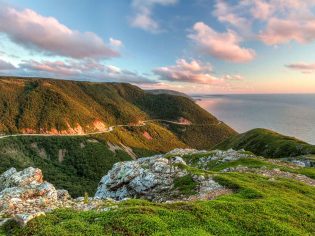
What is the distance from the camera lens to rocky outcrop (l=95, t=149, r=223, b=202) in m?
29.2

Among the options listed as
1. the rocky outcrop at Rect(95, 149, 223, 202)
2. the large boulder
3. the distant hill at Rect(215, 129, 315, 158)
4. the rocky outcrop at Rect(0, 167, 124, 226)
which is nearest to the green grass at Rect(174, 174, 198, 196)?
the rocky outcrop at Rect(95, 149, 223, 202)

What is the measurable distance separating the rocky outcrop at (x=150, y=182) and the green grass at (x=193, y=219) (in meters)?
6.37

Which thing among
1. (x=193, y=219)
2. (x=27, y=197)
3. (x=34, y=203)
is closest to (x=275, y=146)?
(x=193, y=219)

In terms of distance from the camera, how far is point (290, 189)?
96.7 ft

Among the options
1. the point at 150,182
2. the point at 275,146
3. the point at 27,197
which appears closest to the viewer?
the point at 27,197

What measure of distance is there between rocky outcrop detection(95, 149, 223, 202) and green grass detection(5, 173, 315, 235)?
637cm

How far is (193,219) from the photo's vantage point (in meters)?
18.4

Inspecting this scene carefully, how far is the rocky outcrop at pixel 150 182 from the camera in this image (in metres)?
29.2

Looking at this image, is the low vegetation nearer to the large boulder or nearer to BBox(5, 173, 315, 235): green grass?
BBox(5, 173, 315, 235): green grass

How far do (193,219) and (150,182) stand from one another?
13.8 metres

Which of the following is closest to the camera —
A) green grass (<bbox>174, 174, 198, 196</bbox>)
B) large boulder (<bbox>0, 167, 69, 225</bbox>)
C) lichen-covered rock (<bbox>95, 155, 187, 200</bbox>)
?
large boulder (<bbox>0, 167, 69, 225</bbox>)

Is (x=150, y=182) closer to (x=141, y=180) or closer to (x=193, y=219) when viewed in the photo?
(x=141, y=180)

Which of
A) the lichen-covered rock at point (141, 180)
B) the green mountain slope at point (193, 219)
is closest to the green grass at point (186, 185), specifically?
the lichen-covered rock at point (141, 180)

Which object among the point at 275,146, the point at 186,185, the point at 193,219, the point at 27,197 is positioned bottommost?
the point at 275,146
